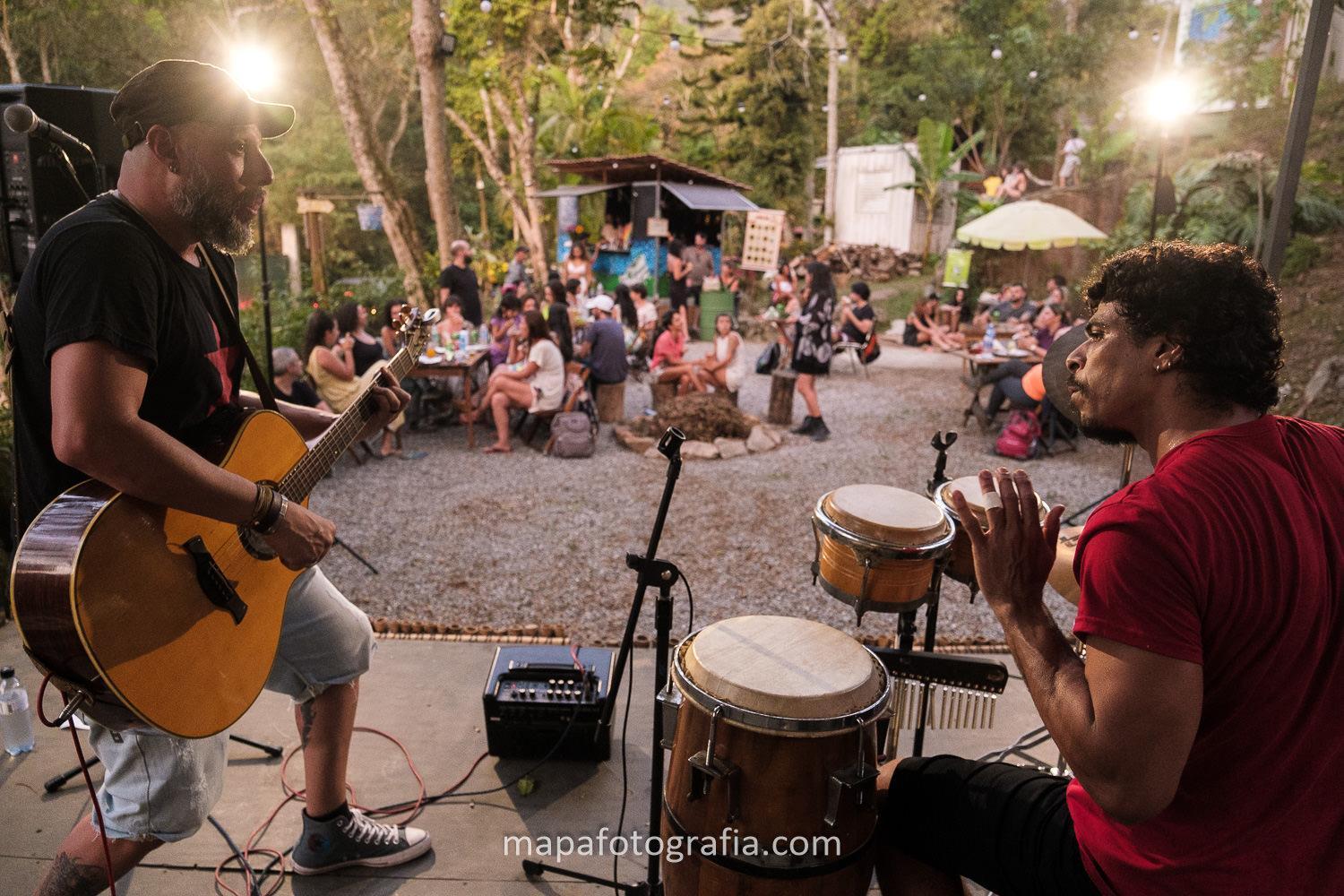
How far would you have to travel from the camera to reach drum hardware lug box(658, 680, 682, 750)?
6.70 feet

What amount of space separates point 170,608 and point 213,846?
136 centimetres

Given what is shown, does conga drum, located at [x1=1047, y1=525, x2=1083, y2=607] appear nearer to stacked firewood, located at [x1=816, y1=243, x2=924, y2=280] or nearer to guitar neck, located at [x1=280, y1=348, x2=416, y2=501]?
guitar neck, located at [x1=280, y1=348, x2=416, y2=501]

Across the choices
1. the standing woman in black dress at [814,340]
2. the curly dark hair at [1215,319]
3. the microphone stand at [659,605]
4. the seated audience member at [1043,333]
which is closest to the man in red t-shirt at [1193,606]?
the curly dark hair at [1215,319]

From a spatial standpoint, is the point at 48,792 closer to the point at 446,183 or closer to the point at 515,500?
the point at 515,500

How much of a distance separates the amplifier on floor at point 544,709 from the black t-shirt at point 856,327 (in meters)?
9.32

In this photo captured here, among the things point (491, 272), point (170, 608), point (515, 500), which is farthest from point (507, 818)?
point (491, 272)

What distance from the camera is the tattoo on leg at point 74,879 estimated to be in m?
2.01

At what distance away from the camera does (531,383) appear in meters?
8.44

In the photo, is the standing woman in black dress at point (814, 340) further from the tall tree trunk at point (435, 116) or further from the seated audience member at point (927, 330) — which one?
the seated audience member at point (927, 330)

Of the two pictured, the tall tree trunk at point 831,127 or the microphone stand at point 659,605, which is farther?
the tall tree trunk at point 831,127

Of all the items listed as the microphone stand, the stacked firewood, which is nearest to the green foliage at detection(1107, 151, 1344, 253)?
the stacked firewood

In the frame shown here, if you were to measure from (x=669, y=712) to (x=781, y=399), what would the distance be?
7.74 m

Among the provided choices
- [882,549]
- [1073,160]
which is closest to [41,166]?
[882,549]

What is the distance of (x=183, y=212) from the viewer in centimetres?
193
